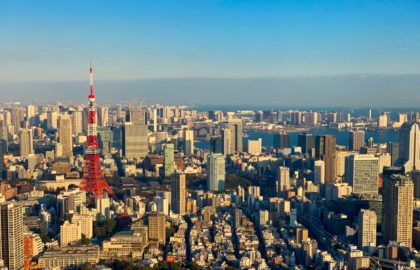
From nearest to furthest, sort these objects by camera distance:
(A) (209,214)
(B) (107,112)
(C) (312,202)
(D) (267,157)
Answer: (A) (209,214) < (C) (312,202) < (D) (267,157) < (B) (107,112)

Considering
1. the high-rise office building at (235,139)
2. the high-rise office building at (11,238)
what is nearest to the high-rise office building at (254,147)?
the high-rise office building at (235,139)

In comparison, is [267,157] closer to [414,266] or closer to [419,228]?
[419,228]

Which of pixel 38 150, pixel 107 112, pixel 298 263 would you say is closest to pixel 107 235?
pixel 298 263

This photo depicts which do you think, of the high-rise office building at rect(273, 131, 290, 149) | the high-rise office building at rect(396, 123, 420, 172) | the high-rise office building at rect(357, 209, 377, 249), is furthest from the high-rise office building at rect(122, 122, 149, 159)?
the high-rise office building at rect(357, 209, 377, 249)

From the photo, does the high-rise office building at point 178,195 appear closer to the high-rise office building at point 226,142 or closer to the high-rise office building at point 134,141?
the high-rise office building at point 134,141

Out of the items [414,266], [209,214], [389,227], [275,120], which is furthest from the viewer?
[275,120]

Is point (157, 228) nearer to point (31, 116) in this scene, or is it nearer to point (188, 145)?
point (188, 145)

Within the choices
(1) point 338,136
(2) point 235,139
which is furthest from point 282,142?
(1) point 338,136
